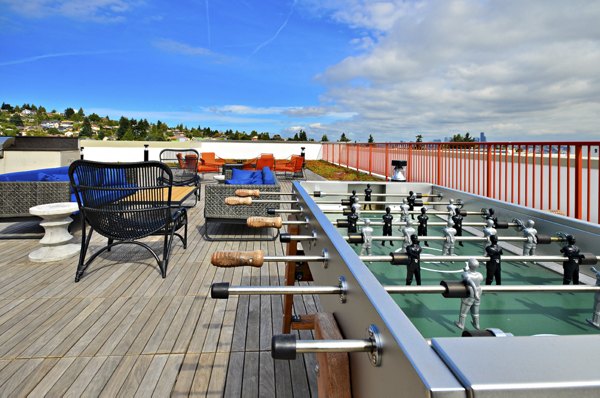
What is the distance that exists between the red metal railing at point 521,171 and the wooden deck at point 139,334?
2520 millimetres

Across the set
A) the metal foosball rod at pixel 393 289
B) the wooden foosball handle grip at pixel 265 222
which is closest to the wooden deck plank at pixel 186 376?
the wooden foosball handle grip at pixel 265 222

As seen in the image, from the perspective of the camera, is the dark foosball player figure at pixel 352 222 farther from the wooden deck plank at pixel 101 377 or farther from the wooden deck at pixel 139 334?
the wooden deck plank at pixel 101 377

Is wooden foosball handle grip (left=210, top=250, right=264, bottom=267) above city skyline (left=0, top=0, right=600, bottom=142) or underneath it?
underneath

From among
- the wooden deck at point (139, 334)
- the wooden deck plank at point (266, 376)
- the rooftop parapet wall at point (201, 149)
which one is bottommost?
the wooden deck plank at point (266, 376)

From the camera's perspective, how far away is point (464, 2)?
11.1m

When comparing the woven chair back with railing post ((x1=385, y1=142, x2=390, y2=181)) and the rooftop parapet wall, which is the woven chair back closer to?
railing post ((x1=385, y1=142, x2=390, y2=181))

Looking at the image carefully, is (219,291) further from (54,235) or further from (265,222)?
(54,235)

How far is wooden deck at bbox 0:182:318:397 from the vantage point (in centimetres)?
171

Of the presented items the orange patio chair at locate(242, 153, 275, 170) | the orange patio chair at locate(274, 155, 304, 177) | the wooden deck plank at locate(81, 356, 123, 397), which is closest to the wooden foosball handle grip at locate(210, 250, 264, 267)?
the wooden deck plank at locate(81, 356, 123, 397)

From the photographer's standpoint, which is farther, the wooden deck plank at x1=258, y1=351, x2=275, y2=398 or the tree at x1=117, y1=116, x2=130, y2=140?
the tree at x1=117, y1=116, x2=130, y2=140

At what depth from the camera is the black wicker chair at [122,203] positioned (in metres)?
3.02

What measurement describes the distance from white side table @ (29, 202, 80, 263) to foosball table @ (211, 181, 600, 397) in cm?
273

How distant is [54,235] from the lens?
368cm

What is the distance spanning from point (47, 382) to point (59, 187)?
3289 millimetres
